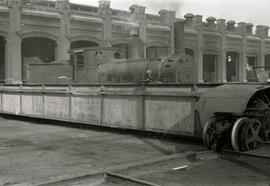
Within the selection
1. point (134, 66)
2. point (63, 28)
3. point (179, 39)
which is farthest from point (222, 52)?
point (134, 66)

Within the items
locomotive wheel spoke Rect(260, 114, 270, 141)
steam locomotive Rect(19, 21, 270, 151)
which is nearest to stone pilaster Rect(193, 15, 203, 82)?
steam locomotive Rect(19, 21, 270, 151)

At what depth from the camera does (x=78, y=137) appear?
Result: 450 inches

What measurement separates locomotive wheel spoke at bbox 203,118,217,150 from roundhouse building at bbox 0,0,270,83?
1054 cm

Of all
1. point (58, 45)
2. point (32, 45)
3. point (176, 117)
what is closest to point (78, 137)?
point (176, 117)

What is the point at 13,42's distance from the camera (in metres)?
30.9

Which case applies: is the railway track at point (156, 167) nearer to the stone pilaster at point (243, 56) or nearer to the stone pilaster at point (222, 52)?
the stone pilaster at point (222, 52)

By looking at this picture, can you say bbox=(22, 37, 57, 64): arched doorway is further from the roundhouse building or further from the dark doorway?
the dark doorway

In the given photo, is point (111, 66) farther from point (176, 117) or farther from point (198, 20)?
point (198, 20)

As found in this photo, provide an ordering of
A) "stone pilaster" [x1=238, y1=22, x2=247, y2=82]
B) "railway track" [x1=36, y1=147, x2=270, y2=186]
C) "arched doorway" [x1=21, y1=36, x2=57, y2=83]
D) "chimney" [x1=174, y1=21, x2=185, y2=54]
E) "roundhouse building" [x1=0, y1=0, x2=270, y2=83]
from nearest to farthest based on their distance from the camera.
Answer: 1. "railway track" [x1=36, y1=147, x2=270, y2=186]
2. "chimney" [x1=174, y1=21, x2=185, y2=54]
3. "roundhouse building" [x1=0, y1=0, x2=270, y2=83]
4. "arched doorway" [x1=21, y1=36, x2=57, y2=83]
5. "stone pilaster" [x1=238, y1=22, x2=247, y2=82]

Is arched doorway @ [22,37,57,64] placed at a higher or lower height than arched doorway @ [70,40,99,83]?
higher

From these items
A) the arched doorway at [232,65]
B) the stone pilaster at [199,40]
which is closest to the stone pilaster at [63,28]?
the stone pilaster at [199,40]

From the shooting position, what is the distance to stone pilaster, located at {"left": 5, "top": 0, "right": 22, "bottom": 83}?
3075cm

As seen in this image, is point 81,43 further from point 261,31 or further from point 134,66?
point 261,31

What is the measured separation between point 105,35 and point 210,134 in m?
29.1
